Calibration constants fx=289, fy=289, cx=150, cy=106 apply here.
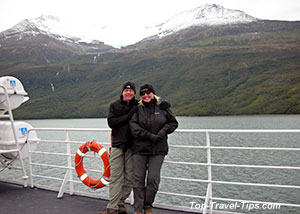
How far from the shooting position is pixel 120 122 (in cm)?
364

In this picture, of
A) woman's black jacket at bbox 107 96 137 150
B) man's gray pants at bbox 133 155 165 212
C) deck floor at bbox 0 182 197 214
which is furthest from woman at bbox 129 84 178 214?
deck floor at bbox 0 182 197 214

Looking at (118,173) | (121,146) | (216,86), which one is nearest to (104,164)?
(118,173)

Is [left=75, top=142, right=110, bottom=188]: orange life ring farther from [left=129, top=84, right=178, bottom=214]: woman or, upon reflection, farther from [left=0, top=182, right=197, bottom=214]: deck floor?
[left=129, top=84, right=178, bottom=214]: woman

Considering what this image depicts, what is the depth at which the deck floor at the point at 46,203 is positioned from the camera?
4062 millimetres

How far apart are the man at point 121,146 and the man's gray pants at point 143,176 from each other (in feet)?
0.86

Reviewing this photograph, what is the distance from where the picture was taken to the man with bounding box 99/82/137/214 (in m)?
3.68

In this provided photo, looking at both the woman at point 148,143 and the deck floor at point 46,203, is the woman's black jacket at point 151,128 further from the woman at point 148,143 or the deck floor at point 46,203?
the deck floor at point 46,203

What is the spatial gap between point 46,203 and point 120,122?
193 cm

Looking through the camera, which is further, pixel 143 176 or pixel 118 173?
pixel 118 173

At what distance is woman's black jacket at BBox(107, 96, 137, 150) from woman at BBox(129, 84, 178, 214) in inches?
6.0

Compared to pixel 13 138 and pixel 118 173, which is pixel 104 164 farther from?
pixel 13 138

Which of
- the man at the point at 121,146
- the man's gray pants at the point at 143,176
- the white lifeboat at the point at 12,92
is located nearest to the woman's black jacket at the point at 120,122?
the man at the point at 121,146

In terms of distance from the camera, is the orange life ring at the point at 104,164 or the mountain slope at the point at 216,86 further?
the mountain slope at the point at 216,86

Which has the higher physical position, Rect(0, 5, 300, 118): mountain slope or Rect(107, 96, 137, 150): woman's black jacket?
Rect(107, 96, 137, 150): woman's black jacket
